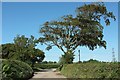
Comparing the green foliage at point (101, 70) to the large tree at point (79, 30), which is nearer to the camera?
the green foliage at point (101, 70)

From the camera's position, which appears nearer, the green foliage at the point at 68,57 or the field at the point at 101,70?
the field at the point at 101,70

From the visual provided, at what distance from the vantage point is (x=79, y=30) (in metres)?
45.8

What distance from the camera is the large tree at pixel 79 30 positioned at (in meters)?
44.0

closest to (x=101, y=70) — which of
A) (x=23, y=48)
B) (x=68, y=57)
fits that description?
(x=68, y=57)

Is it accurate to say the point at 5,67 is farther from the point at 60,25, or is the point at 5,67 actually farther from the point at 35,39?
the point at 35,39

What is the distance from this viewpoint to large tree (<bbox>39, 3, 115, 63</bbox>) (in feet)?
144

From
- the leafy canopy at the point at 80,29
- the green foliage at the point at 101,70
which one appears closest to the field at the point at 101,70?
the green foliage at the point at 101,70

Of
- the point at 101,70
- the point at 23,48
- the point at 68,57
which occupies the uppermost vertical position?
the point at 23,48

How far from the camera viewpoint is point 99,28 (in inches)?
1797

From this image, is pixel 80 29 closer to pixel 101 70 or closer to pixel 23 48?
pixel 23 48

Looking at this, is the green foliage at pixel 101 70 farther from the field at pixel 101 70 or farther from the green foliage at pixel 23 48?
the green foliage at pixel 23 48

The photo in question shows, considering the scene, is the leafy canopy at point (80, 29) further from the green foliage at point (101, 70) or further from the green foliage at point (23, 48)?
the green foliage at point (101, 70)

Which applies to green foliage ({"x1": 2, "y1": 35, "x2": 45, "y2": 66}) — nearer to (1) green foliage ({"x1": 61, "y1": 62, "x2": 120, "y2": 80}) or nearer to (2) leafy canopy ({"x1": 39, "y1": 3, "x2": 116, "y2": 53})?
(2) leafy canopy ({"x1": 39, "y1": 3, "x2": 116, "y2": 53})

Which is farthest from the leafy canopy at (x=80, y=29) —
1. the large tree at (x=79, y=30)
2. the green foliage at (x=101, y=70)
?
the green foliage at (x=101, y=70)
